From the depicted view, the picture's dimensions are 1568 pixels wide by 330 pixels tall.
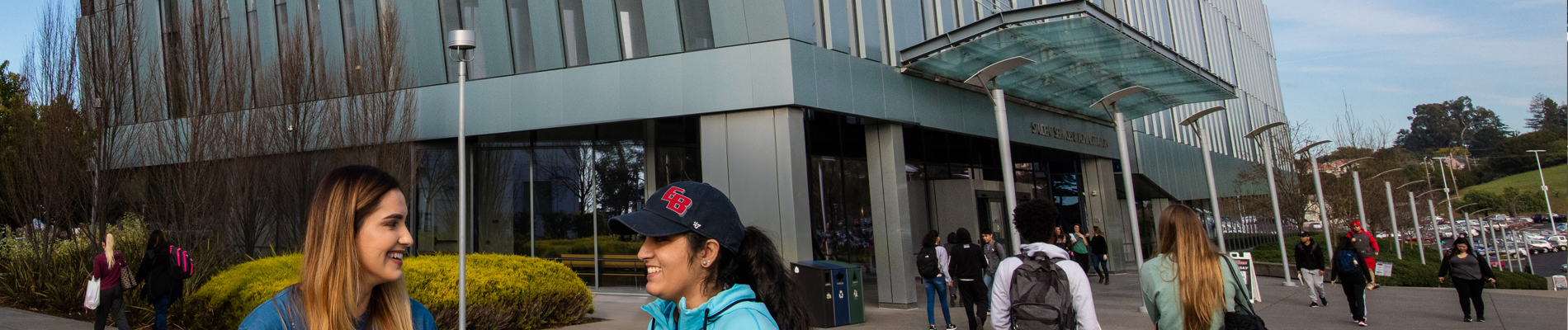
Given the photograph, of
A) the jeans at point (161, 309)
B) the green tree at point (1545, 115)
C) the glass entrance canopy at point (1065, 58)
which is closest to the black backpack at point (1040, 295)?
the glass entrance canopy at point (1065, 58)

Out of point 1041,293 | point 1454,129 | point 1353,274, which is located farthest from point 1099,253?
point 1454,129

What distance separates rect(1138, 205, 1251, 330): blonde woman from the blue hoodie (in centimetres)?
313

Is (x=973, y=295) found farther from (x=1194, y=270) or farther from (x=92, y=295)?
(x=92, y=295)

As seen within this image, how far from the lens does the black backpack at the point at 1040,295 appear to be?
5121mm

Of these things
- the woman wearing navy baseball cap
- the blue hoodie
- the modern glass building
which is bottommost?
the blue hoodie

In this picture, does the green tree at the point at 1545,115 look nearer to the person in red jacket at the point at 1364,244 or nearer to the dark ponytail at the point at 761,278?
the person in red jacket at the point at 1364,244

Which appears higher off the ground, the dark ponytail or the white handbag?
the white handbag

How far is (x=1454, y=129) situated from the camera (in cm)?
11056

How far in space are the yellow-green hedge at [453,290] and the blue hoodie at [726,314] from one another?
856 centimetres

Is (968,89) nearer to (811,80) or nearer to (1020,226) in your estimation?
(811,80)

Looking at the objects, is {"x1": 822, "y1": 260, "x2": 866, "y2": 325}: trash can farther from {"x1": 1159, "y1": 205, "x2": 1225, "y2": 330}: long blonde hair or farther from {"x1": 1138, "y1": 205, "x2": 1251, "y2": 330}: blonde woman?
{"x1": 1159, "y1": 205, "x2": 1225, "y2": 330}: long blonde hair

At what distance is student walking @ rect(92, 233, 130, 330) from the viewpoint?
10203 mm

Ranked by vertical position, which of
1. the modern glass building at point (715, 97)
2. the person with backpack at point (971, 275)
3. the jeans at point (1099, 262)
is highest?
the modern glass building at point (715, 97)

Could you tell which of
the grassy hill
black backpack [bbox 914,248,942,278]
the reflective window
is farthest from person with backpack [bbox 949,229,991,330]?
the grassy hill
